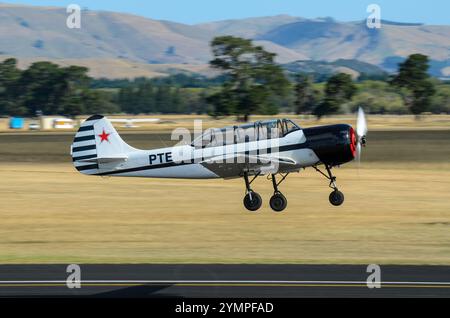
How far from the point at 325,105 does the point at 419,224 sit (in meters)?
74.8

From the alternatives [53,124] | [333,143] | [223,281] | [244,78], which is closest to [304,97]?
[244,78]

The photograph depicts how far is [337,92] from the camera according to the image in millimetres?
103188

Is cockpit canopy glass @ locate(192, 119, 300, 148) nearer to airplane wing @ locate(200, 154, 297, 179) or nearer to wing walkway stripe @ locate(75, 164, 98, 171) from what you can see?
airplane wing @ locate(200, 154, 297, 179)

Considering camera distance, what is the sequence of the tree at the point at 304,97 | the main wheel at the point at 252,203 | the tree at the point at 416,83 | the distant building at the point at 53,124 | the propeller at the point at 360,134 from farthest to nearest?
the tree at the point at 304,97, the tree at the point at 416,83, the distant building at the point at 53,124, the main wheel at the point at 252,203, the propeller at the point at 360,134

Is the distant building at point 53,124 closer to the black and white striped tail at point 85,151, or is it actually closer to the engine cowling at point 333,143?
the black and white striped tail at point 85,151

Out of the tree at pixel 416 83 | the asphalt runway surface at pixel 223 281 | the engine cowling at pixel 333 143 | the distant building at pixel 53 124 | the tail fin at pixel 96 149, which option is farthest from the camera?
the tree at pixel 416 83

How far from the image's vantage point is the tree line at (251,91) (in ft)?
330

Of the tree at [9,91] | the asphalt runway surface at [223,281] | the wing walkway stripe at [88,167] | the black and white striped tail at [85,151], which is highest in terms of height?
the tree at [9,91]

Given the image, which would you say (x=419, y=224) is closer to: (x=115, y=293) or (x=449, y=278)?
(x=449, y=278)

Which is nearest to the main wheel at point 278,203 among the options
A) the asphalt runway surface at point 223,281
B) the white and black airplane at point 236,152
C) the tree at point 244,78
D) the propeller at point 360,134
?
the white and black airplane at point 236,152

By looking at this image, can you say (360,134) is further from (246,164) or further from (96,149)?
(96,149)

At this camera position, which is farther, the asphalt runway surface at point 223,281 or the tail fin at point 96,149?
the tail fin at point 96,149

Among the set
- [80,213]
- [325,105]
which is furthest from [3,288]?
[325,105]

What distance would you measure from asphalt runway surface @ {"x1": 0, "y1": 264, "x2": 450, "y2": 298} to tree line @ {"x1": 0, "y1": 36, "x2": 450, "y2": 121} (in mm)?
79663
